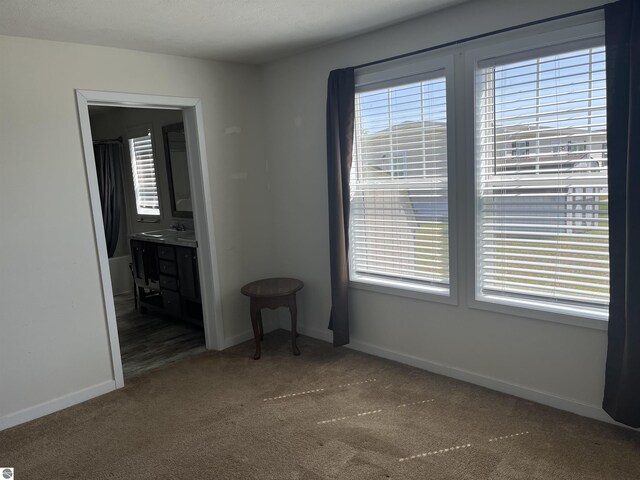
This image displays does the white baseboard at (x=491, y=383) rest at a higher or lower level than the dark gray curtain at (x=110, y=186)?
lower

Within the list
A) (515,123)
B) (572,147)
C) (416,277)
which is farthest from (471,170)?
(416,277)

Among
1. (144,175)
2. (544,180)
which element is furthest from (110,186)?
(544,180)

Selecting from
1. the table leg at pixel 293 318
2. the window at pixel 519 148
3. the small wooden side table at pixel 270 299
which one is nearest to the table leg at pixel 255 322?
the small wooden side table at pixel 270 299

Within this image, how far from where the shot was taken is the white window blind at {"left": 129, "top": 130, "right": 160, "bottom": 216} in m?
5.64

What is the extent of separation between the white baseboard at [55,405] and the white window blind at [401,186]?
6.55 ft

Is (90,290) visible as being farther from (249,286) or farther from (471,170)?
(471,170)

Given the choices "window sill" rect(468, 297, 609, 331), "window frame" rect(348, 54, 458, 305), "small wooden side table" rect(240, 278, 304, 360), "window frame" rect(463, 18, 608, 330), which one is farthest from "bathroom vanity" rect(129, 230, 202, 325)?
"window sill" rect(468, 297, 609, 331)

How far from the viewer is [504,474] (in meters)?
2.24

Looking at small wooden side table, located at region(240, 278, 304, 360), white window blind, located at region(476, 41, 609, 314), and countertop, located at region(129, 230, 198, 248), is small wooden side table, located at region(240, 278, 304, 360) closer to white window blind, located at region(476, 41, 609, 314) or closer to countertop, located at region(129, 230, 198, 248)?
countertop, located at region(129, 230, 198, 248)

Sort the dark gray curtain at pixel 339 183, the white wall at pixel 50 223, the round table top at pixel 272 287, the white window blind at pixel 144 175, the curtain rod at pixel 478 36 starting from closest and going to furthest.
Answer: the curtain rod at pixel 478 36
the white wall at pixel 50 223
the dark gray curtain at pixel 339 183
the round table top at pixel 272 287
the white window blind at pixel 144 175

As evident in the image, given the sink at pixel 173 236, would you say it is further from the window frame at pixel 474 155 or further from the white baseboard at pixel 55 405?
the window frame at pixel 474 155

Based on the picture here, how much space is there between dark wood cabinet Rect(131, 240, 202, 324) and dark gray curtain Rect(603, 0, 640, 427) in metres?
3.16

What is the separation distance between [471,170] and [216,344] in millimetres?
2504

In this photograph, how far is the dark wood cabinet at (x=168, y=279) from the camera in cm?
439
